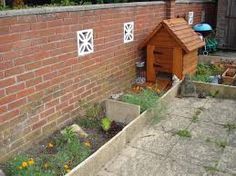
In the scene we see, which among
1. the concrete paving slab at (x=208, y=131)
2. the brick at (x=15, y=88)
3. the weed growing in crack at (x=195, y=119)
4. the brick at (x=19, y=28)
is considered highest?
the brick at (x=19, y=28)

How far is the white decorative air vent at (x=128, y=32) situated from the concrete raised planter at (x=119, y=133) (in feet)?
4.02

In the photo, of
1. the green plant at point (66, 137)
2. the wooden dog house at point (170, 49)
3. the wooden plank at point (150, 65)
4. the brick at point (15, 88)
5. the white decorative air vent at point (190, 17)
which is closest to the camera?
the brick at point (15, 88)

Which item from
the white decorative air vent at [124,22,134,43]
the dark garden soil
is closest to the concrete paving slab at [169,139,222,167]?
the dark garden soil

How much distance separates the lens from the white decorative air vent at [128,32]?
5805 mm

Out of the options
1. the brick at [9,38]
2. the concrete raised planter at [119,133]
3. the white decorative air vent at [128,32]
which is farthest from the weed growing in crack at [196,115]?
the brick at [9,38]

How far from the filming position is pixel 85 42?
187 inches

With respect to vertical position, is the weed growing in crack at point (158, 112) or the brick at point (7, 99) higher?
the brick at point (7, 99)

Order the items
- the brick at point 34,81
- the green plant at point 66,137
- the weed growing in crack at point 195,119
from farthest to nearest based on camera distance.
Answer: the weed growing in crack at point 195,119
the green plant at point 66,137
the brick at point 34,81

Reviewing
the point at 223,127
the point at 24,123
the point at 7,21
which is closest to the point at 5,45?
the point at 7,21

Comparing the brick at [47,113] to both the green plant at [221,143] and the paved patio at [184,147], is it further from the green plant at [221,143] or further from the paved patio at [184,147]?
the green plant at [221,143]

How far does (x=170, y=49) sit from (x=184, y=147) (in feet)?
7.78

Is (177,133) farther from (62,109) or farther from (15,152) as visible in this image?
(15,152)

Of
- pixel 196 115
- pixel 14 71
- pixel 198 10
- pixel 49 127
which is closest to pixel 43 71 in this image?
pixel 14 71

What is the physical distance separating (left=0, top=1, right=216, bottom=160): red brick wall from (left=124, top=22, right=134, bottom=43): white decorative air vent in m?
0.10
